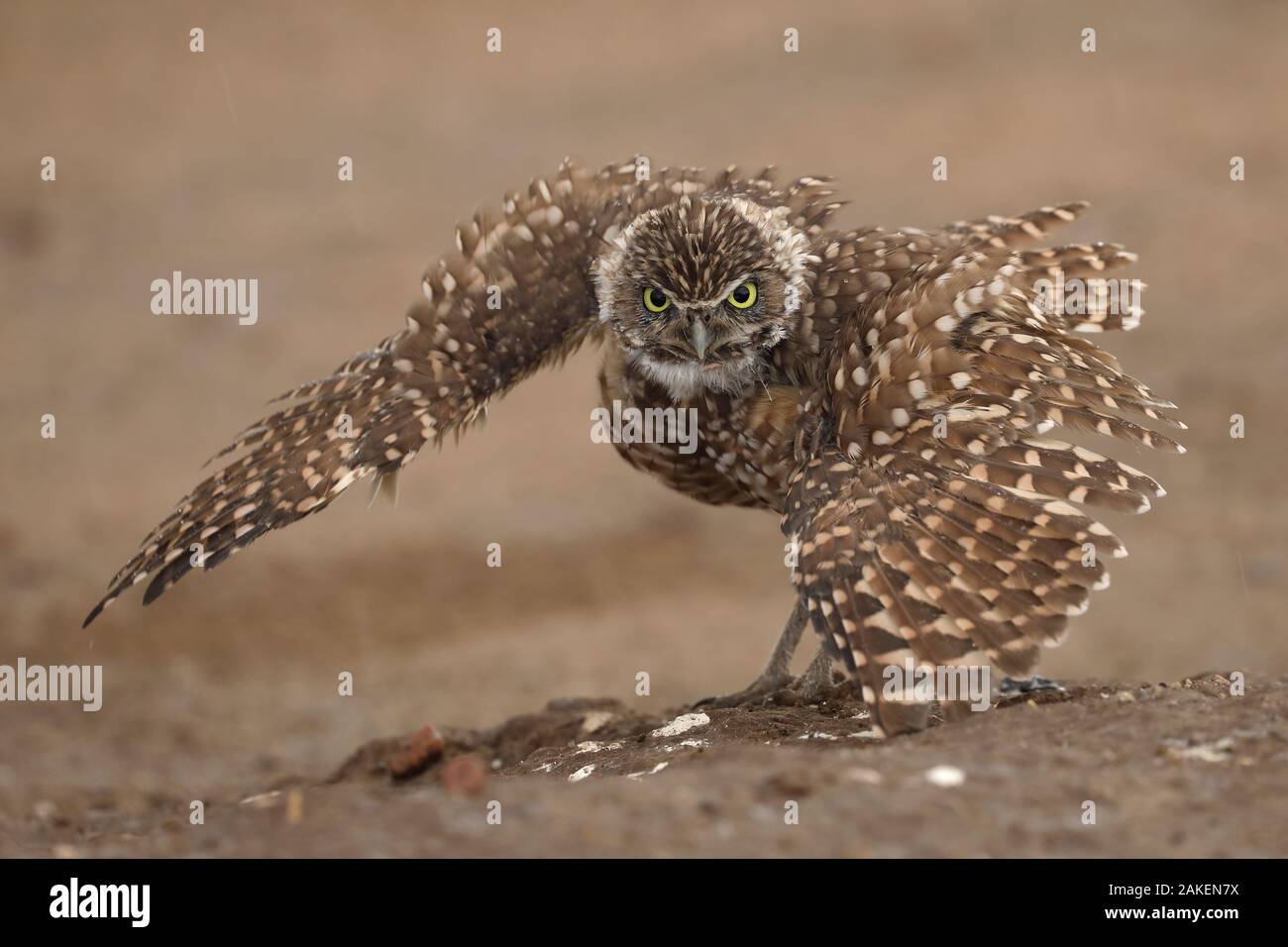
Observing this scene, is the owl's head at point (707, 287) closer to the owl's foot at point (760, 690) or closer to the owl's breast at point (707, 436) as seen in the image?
the owl's breast at point (707, 436)

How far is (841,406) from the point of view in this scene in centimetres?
559

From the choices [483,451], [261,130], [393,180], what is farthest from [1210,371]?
[261,130]

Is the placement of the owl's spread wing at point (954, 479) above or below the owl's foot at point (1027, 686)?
above

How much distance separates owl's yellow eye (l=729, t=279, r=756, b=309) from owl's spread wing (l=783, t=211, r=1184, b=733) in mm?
433

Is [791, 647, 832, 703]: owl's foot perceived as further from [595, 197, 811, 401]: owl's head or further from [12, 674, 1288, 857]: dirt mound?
[595, 197, 811, 401]: owl's head

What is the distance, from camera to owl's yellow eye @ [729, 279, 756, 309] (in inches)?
236

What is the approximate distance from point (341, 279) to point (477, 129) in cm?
384

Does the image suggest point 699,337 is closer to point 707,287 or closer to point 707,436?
point 707,287

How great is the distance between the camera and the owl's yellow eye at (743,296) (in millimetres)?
6000

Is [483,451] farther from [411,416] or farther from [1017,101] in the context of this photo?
[1017,101]

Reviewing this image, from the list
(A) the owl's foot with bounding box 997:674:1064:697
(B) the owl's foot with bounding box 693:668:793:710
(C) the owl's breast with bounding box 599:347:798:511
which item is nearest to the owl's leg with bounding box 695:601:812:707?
(B) the owl's foot with bounding box 693:668:793:710

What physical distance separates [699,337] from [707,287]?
210 millimetres

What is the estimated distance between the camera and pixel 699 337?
5.98 m

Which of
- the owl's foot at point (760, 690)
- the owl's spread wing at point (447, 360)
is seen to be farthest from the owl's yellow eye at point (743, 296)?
the owl's foot at point (760, 690)
